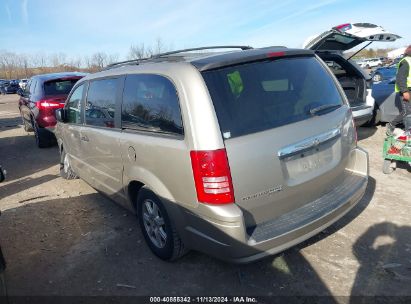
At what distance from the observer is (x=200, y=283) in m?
3.05

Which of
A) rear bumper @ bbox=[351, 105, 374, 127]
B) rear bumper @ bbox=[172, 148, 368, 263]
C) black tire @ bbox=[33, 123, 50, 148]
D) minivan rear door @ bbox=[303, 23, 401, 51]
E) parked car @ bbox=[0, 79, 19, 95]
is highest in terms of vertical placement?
parked car @ bbox=[0, 79, 19, 95]

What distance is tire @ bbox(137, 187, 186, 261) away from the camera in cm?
315

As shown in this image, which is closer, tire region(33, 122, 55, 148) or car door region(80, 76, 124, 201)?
car door region(80, 76, 124, 201)

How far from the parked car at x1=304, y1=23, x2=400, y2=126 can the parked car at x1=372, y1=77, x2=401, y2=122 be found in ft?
5.18

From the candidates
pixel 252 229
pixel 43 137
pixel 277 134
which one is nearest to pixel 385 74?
pixel 43 137

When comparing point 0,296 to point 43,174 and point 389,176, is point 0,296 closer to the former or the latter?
point 43,174

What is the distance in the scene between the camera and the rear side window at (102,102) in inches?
148

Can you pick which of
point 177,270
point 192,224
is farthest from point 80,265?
point 192,224

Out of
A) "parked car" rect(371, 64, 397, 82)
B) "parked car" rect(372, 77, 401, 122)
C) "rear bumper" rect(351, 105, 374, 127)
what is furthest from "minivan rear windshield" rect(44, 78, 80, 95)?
"parked car" rect(371, 64, 397, 82)

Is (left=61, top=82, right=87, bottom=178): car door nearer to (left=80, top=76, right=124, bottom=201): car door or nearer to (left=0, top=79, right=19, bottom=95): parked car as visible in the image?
(left=80, top=76, right=124, bottom=201): car door

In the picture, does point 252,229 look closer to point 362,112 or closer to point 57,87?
point 362,112

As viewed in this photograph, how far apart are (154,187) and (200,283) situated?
3.02 feet

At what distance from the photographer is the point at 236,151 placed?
2.55 meters

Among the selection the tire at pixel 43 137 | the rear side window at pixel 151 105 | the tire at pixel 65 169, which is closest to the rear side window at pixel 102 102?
the rear side window at pixel 151 105
